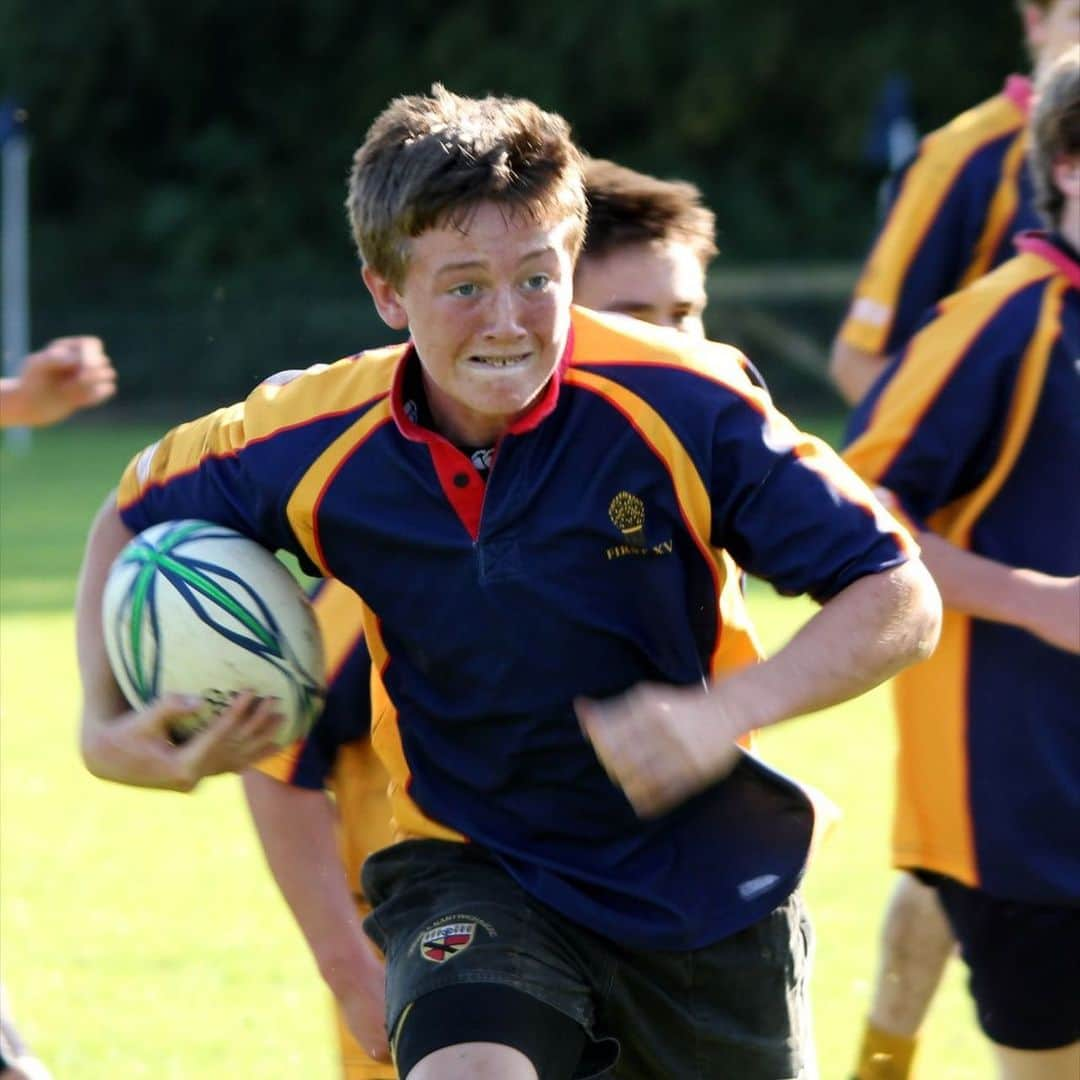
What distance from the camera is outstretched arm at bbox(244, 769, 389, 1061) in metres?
3.48

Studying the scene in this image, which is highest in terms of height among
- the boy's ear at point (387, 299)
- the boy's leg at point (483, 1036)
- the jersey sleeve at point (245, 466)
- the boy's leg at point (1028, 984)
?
the boy's ear at point (387, 299)

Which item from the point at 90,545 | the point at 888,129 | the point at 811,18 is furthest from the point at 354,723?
the point at 811,18

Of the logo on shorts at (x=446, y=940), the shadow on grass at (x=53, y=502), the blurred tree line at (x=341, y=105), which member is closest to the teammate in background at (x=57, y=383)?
the logo on shorts at (x=446, y=940)

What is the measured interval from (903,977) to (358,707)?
163 centimetres

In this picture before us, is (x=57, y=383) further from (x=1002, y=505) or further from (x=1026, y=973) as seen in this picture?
→ (x=1026, y=973)

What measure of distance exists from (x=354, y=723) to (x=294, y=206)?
97.9ft

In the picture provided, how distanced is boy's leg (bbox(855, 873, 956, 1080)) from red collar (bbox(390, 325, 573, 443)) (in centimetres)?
181

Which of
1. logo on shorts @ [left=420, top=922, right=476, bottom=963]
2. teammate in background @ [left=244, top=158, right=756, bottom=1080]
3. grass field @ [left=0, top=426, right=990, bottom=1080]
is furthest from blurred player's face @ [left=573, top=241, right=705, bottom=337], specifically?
grass field @ [left=0, top=426, right=990, bottom=1080]

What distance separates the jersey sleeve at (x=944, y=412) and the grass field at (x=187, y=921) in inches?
67.0

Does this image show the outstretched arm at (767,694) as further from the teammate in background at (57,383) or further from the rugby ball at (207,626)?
the teammate in background at (57,383)

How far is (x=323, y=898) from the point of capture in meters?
3.48

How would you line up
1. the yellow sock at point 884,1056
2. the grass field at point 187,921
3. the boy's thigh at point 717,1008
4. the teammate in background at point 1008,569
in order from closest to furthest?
the boy's thigh at point 717,1008 < the teammate in background at point 1008,569 < the yellow sock at point 884,1056 < the grass field at point 187,921

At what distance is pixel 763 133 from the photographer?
3203 centimetres

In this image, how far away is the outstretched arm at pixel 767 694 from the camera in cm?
268
